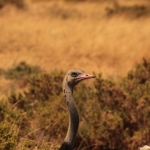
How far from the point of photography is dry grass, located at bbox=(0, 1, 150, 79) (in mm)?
14172

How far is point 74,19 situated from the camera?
2059 cm

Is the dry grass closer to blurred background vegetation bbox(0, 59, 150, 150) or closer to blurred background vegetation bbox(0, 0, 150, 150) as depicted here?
blurred background vegetation bbox(0, 0, 150, 150)

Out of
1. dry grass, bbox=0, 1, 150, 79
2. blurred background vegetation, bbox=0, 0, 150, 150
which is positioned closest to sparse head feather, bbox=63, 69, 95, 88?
blurred background vegetation, bbox=0, 0, 150, 150

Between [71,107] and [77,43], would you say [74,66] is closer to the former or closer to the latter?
[77,43]

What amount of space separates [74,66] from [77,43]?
2.17 meters

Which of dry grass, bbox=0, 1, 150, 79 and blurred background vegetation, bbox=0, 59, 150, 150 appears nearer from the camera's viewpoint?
blurred background vegetation, bbox=0, 59, 150, 150

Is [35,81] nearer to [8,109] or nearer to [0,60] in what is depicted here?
[8,109]

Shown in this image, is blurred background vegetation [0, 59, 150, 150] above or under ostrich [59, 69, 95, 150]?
under

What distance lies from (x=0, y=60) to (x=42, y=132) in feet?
23.4

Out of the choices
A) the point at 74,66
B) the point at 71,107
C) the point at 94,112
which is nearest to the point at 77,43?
the point at 74,66

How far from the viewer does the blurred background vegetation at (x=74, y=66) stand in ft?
23.6

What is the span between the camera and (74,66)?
1391cm

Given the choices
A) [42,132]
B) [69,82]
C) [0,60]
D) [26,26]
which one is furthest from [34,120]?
[26,26]

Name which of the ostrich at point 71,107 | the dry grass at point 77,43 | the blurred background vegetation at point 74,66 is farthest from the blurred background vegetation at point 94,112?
the dry grass at point 77,43
